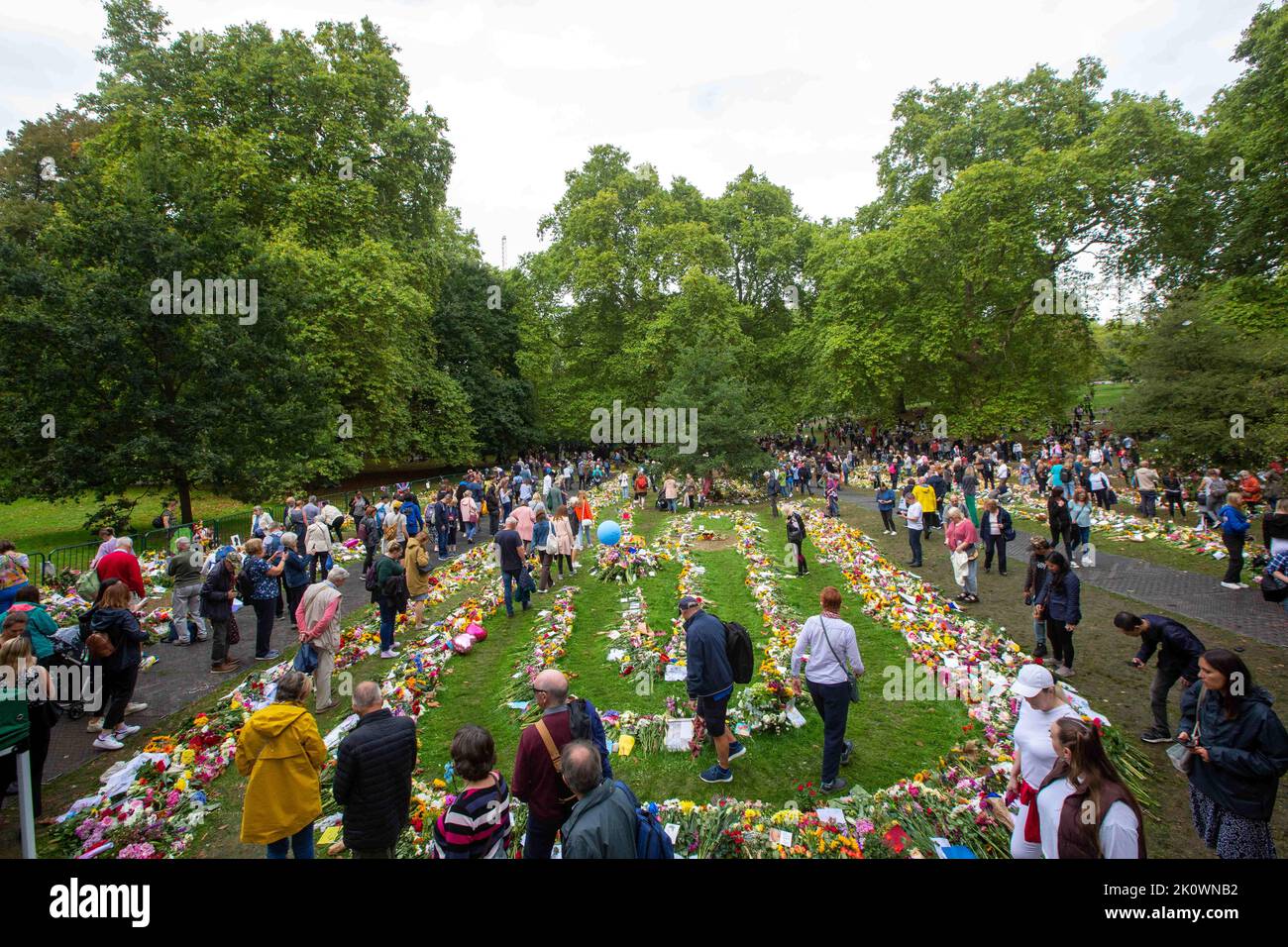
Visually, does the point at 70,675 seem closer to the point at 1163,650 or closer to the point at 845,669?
the point at 845,669

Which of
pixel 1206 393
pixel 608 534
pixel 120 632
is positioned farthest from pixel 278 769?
→ pixel 1206 393

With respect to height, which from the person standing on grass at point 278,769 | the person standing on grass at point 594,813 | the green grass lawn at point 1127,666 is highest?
the person standing on grass at point 594,813

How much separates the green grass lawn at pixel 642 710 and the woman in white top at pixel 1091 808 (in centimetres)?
292

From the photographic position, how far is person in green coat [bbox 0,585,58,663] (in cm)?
622

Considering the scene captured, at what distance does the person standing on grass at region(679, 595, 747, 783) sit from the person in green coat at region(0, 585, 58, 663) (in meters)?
6.57

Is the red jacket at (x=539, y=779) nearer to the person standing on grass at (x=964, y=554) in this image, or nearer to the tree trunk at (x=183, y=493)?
the person standing on grass at (x=964, y=554)

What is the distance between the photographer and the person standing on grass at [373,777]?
13.2 ft

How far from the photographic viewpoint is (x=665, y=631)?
1000cm

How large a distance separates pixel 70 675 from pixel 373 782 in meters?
6.60

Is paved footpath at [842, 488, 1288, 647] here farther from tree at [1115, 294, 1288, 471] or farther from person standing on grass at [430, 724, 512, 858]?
person standing on grass at [430, 724, 512, 858]

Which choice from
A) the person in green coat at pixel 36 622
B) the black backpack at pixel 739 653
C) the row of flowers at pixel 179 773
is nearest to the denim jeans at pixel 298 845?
the row of flowers at pixel 179 773

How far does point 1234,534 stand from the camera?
1077 centimetres

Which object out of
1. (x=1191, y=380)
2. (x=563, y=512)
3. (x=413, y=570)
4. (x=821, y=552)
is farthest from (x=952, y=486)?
(x=413, y=570)
